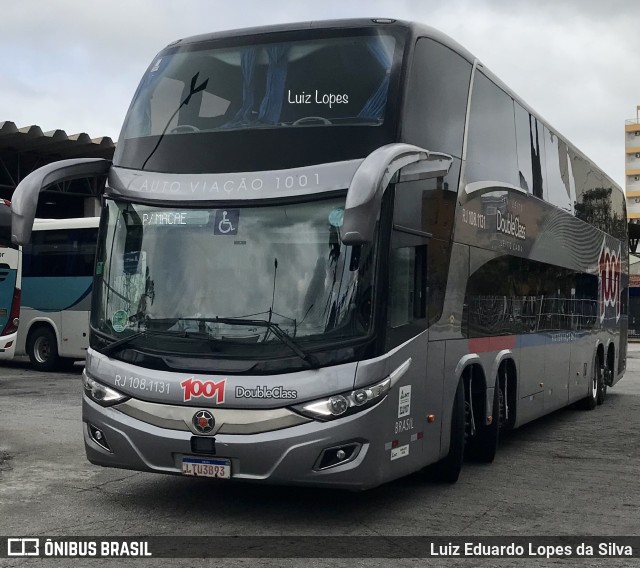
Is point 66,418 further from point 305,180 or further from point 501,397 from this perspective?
point 305,180

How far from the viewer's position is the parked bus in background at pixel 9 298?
63.0 ft

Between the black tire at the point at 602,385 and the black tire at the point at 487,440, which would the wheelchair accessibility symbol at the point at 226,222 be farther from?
the black tire at the point at 602,385

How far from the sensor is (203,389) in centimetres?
721

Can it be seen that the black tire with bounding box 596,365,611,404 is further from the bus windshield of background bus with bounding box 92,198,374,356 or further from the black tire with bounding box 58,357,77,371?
the black tire with bounding box 58,357,77,371

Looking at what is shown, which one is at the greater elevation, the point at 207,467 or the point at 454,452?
the point at 207,467

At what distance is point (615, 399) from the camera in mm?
18766

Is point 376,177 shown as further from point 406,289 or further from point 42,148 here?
point 42,148

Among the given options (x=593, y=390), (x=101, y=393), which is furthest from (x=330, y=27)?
(x=593, y=390)

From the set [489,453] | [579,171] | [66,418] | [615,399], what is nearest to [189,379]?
[489,453]

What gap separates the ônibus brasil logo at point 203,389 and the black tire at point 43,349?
15285 mm

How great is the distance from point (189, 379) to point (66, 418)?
6490mm

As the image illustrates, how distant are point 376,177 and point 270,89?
5.85 feet

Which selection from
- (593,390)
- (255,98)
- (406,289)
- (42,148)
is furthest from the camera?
(42,148)

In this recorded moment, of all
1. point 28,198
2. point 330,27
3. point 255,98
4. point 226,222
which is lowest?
point 226,222
